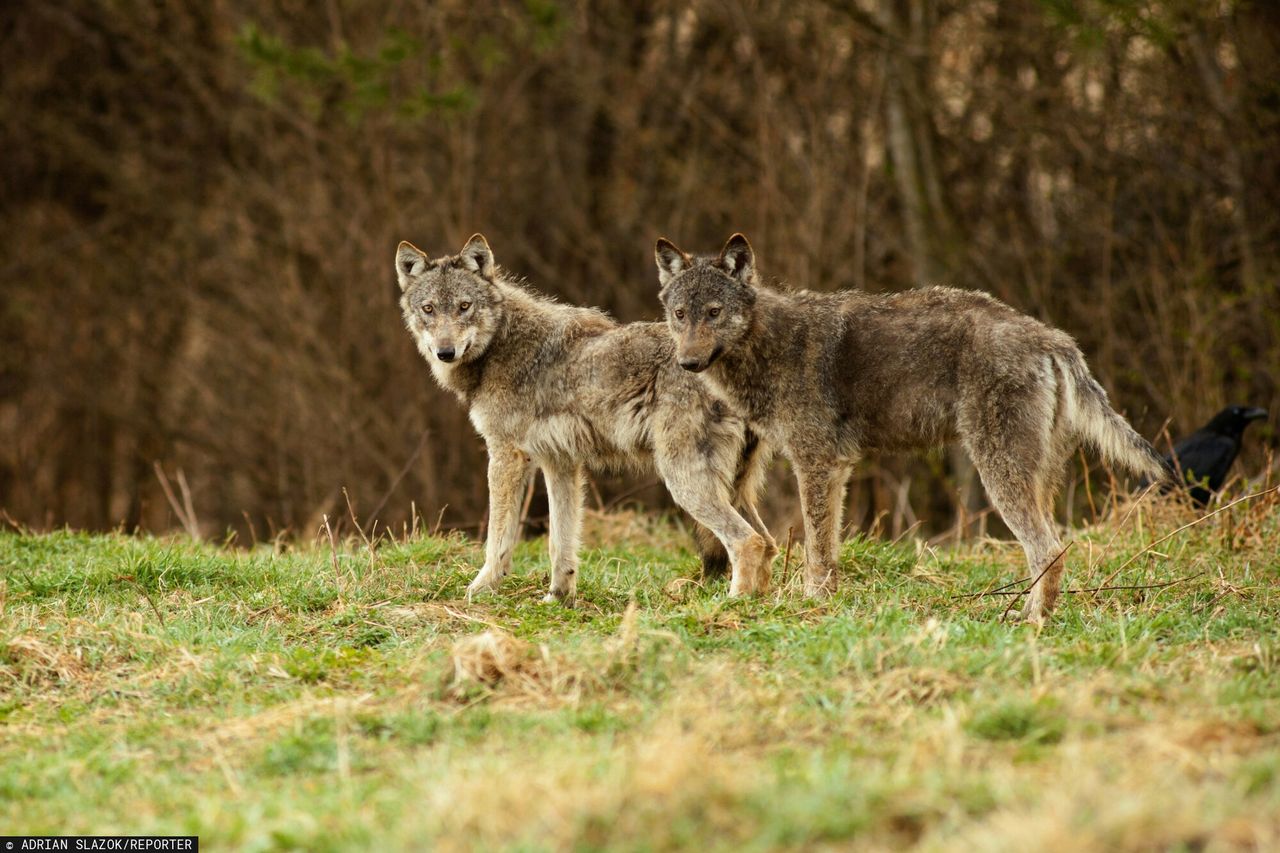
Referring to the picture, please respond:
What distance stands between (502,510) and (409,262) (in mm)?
1874

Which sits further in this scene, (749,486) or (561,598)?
(749,486)

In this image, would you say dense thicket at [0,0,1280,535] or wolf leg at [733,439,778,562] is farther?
dense thicket at [0,0,1280,535]

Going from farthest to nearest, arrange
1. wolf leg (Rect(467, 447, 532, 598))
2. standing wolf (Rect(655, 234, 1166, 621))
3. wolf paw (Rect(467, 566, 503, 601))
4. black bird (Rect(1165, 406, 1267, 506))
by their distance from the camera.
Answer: black bird (Rect(1165, 406, 1267, 506))
wolf leg (Rect(467, 447, 532, 598))
wolf paw (Rect(467, 566, 503, 601))
standing wolf (Rect(655, 234, 1166, 621))

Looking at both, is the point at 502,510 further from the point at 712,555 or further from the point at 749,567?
the point at 749,567

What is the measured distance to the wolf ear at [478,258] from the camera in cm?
912

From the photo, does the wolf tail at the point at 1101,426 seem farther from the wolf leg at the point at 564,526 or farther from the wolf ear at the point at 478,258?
the wolf ear at the point at 478,258

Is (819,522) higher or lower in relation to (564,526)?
higher

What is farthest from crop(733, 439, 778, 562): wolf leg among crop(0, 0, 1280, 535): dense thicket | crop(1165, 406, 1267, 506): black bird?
crop(0, 0, 1280, 535): dense thicket

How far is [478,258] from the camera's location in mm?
9188

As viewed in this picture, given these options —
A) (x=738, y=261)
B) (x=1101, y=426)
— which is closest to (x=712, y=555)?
(x=738, y=261)

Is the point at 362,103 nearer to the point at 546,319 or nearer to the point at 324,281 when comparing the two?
the point at 324,281

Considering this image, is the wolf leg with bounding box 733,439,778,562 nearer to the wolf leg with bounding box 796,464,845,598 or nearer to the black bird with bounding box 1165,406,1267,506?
the wolf leg with bounding box 796,464,845,598

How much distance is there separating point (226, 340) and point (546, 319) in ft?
38.7

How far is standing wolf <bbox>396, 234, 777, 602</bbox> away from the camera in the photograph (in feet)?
26.9
